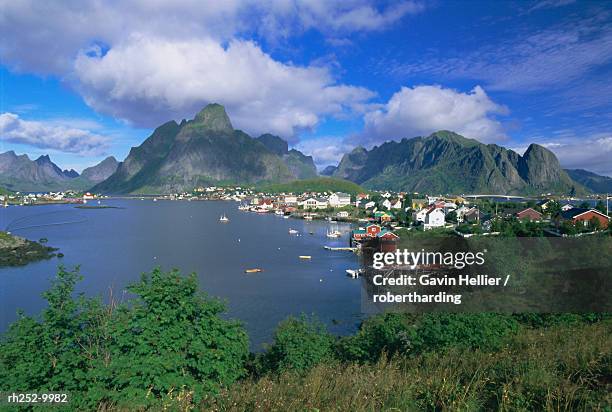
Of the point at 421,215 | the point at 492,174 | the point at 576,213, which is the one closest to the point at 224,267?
the point at 421,215

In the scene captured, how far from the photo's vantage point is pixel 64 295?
182 inches

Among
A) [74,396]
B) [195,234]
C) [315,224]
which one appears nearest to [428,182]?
[315,224]

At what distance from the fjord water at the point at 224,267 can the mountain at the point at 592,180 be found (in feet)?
568

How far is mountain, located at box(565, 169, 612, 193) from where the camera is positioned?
164 metres

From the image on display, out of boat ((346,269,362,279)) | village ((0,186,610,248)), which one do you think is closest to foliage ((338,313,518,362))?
boat ((346,269,362,279))

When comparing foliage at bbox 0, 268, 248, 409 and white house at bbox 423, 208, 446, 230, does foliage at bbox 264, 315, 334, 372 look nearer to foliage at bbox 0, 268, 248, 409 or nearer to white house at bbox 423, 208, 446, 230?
A: foliage at bbox 0, 268, 248, 409

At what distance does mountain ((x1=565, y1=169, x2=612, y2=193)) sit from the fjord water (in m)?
173

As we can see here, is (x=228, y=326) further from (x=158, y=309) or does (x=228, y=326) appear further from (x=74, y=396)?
(x=74, y=396)

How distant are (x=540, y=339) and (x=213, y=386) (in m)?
3.51

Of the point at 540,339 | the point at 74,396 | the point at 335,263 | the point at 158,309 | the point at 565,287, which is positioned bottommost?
the point at 335,263

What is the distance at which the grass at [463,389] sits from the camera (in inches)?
85.6

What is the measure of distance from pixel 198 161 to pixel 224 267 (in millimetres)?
142534

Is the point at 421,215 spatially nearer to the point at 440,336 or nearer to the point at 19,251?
the point at 19,251

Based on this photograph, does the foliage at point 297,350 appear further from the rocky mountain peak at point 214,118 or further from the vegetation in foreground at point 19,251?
the rocky mountain peak at point 214,118
